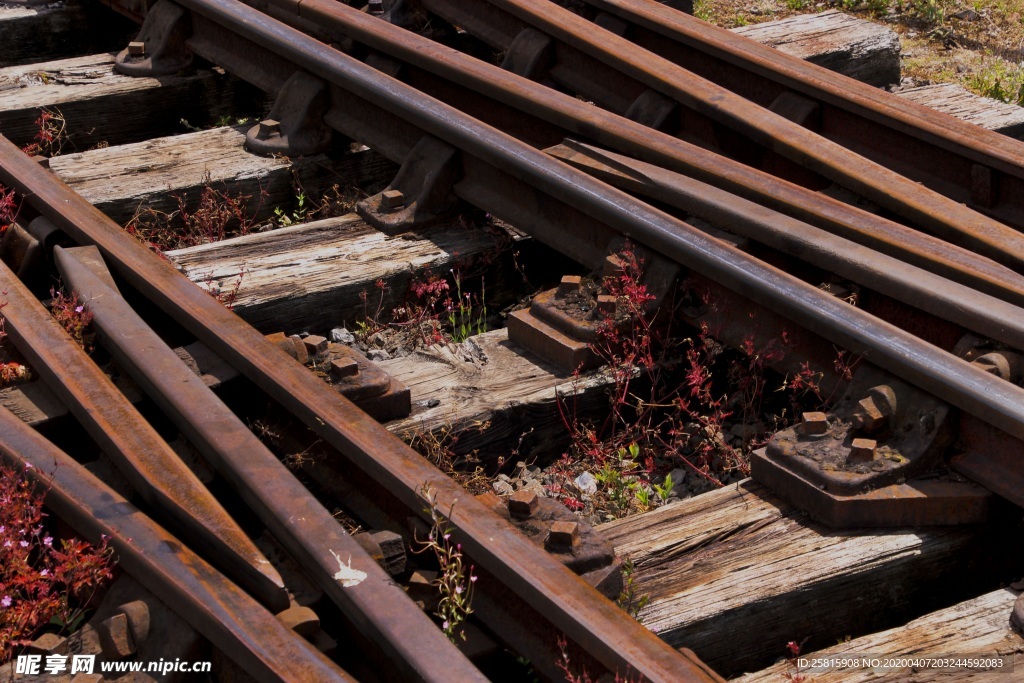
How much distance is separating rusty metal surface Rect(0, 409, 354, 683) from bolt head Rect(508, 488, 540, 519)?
653 mm

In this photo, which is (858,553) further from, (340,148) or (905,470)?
(340,148)

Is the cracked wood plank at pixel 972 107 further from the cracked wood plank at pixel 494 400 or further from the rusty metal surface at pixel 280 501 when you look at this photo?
the rusty metal surface at pixel 280 501

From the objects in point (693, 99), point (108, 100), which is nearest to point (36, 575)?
point (693, 99)

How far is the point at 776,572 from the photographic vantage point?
296cm

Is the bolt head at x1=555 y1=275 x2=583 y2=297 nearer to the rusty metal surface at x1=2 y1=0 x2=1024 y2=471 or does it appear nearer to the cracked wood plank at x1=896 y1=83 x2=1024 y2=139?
the rusty metal surface at x1=2 y1=0 x2=1024 y2=471

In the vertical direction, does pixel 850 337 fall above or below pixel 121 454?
above

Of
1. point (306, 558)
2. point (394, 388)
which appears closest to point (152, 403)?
point (394, 388)

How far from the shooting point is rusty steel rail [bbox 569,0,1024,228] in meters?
4.52

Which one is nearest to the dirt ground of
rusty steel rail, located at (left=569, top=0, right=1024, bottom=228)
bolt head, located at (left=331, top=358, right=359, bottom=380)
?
rusty steel rail, located at (left=569, top=0, right=1024, bottom=228)

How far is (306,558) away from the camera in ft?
8.98

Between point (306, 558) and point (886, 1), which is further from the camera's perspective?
point (886, 1)

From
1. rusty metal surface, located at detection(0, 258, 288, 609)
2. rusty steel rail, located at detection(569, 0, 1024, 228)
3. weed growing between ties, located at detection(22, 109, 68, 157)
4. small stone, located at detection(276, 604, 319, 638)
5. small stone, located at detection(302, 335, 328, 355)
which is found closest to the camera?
small stone, located at detection(276, 604, 319, 638)

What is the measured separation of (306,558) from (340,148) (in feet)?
10.0

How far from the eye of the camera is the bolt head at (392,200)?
4.82 meters
